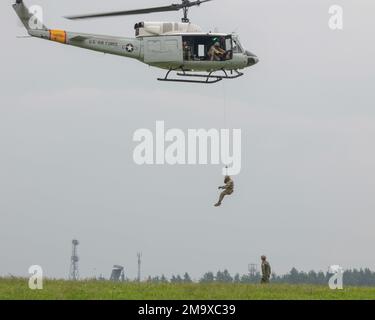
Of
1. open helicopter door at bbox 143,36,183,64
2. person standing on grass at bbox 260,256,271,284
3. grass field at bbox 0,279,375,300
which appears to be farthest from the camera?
open helicopter door at bbox 143,36,183,64

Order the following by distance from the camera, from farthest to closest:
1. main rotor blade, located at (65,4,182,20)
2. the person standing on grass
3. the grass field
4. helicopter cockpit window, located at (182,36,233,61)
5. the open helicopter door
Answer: helicopter cockpit window, located at (182,36,233,61) → the open helicopter door → main rotor blade, located at (65,4,182,20) → the person standing on grass → the grass field

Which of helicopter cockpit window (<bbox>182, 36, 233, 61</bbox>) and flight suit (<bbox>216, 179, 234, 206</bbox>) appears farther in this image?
helicopter cockpit window (<bbox>182, 36, 233, 61</bbox>)

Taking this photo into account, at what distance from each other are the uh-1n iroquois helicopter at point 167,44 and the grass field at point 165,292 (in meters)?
15.1

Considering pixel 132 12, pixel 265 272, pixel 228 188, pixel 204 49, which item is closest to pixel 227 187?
pixel 228 188

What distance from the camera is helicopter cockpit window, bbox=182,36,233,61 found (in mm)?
52062

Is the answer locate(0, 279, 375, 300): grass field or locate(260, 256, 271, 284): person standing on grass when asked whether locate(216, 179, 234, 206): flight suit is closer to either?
locate(260, 256, 271, 284): person standing on grass

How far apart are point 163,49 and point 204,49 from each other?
Result: 2.05 m

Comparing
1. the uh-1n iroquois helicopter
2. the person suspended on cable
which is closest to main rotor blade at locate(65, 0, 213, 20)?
the uh-1n iroquois helicopter

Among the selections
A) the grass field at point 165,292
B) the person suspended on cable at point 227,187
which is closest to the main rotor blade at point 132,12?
the person suspended on cable at point 227,187

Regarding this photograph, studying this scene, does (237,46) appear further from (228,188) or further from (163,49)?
(228,188)

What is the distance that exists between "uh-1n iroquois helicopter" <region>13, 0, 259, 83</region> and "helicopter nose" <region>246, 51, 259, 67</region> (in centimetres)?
Answer: 92

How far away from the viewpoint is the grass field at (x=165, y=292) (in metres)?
35.9
